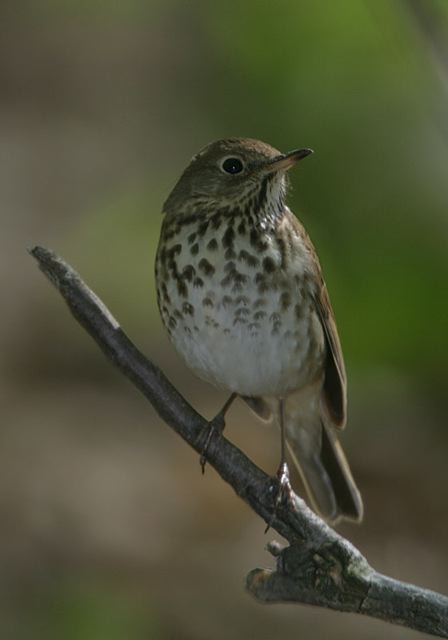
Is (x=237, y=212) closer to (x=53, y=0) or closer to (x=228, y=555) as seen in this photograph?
(x=228, y=555)

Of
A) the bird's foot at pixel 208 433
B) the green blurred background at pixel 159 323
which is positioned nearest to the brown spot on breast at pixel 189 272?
the bird's foot at pixel 208 433

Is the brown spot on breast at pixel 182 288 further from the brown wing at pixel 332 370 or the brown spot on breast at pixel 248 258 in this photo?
the brown wing at pixel 332 370

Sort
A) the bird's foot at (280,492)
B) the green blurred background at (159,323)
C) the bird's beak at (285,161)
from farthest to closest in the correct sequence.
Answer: the green blurred background at (159,323) → the bird's beak at (285,161) → the bird's foot at (280,492)

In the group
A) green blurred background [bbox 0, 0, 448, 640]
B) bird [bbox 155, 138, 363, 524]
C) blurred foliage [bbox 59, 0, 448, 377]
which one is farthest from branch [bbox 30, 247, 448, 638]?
blurred foliage [bbox 59, 0, 448, 377]

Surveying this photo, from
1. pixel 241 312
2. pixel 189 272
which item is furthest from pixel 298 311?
pixel 189 272

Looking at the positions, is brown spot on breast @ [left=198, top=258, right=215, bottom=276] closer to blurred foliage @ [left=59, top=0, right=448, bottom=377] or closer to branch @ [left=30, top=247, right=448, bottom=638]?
branch @ [left=30, top=247, right=448, bottom=638]

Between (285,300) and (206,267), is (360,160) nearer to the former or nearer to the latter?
(285,300)

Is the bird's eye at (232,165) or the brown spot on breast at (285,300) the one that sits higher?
the bird's eye at (232,165)
